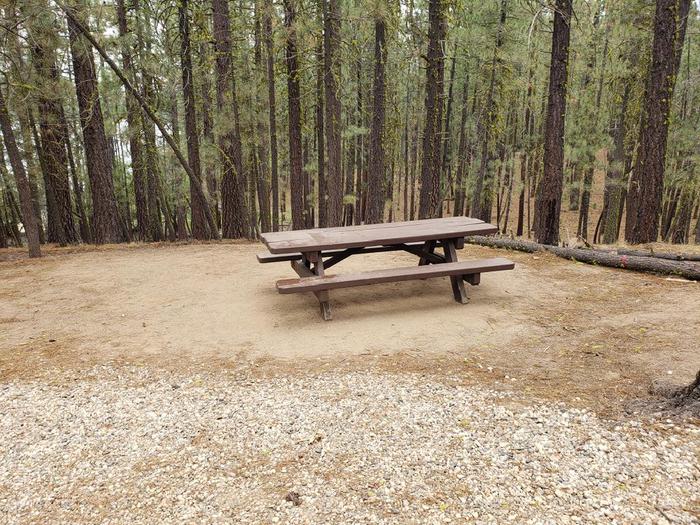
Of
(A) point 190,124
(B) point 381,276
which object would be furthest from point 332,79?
(B) point 381,276

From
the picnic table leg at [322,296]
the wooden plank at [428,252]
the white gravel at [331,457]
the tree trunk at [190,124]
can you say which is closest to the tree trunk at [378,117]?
the tree trunk at [190,124]

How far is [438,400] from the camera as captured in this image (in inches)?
122

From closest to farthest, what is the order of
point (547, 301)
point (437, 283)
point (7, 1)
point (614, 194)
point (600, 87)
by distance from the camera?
1. point (547, 301)
2. point (437, 283)
3. point (7, 1)
4. point (614, 194)
5. point (600, 87)

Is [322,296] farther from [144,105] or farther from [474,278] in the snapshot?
[144,105]

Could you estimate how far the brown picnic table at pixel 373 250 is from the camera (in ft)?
15.2

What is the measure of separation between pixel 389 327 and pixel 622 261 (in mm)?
4041

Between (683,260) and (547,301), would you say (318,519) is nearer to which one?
(547,301)

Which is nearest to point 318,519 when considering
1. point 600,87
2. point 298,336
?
point 298,336

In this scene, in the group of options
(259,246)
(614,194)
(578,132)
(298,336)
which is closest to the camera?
(298,336)

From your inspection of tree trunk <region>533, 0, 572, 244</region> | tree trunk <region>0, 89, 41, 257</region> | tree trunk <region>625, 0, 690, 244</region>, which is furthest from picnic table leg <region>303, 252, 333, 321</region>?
tree trunk <region>625, 0, 690, 244</region>

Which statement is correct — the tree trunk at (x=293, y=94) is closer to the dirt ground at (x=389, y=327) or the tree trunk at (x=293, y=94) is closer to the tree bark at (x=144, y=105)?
the tree bark at (x=144, y=105)

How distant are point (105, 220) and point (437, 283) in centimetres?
890

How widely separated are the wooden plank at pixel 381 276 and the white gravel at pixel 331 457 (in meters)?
1.33

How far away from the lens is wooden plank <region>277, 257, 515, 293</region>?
180 inches
